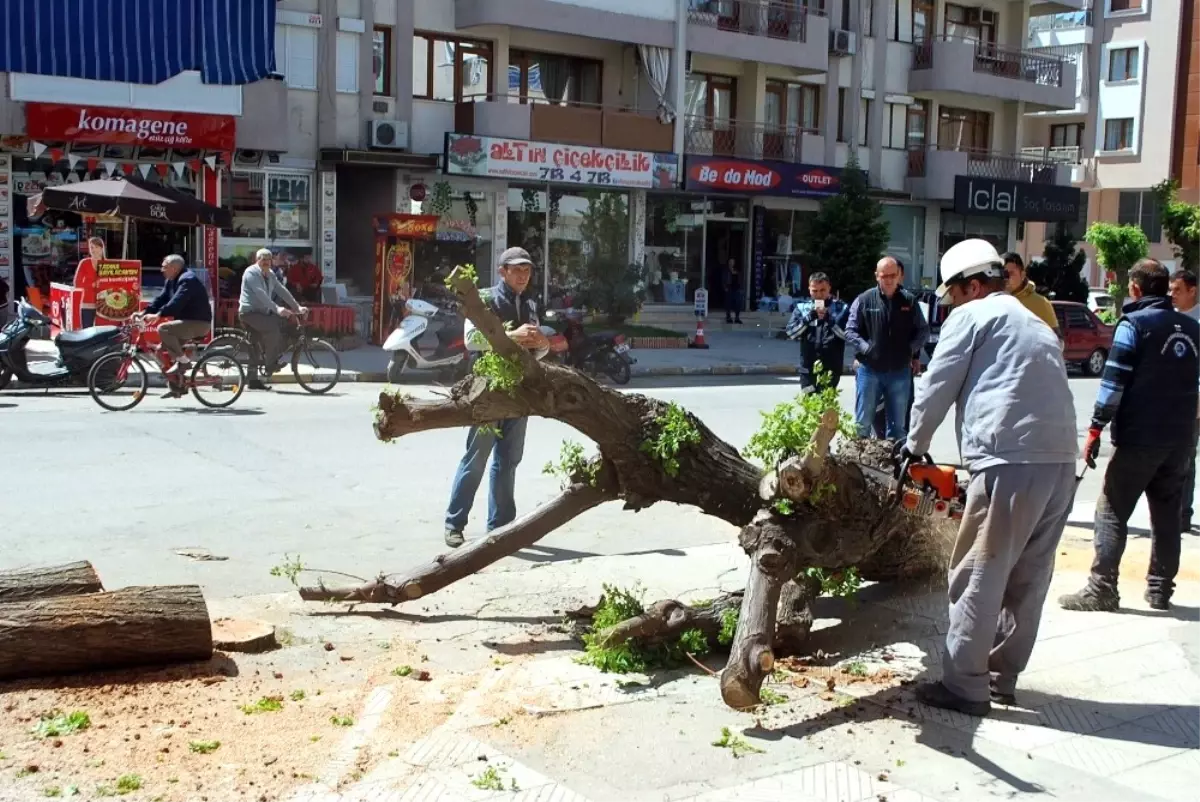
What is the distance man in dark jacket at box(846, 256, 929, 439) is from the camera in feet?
33.2

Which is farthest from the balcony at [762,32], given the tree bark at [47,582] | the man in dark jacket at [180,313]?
the tree bark at [47,582]

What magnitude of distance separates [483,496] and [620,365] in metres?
9.68

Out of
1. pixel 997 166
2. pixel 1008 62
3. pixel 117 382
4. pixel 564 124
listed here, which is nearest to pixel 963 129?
pixel 997 166

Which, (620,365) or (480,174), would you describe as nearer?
(620,365)

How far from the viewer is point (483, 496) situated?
1057 centimetres

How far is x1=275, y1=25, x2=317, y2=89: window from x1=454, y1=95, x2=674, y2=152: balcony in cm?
342

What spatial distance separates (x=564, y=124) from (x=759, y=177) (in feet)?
19.7

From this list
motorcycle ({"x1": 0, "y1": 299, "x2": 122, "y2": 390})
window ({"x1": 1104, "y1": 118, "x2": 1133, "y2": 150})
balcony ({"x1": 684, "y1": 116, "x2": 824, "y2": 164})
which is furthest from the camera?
window ({"x1": 1104, "y1": 118, "x2": 1133, "y2": 150})

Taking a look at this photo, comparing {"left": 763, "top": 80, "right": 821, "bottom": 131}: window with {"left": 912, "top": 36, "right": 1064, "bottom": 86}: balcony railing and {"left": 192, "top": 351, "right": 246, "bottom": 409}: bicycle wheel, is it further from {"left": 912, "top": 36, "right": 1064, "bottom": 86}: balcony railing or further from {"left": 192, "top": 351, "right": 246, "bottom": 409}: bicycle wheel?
{"left": 192, "top": 351, "right": 246, "bottom": 409}: bicycle wheel

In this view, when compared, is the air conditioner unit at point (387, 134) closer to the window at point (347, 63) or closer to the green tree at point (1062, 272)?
the window at point (347, 63)

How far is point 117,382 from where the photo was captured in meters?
14.6

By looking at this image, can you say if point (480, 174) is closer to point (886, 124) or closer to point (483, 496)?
point (886, 124)

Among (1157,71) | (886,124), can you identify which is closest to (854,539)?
(886,124)

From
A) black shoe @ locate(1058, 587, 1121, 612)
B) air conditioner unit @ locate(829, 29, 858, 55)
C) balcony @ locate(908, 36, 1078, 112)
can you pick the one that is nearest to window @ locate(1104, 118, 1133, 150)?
balcony @ locate(908, 36, 1078, 112)
